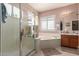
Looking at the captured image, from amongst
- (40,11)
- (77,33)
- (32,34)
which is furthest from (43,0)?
(77,33)

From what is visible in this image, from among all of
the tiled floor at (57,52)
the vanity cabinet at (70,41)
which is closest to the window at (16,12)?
the tiled floor at (57,52)

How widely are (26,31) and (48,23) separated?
47 centimetres

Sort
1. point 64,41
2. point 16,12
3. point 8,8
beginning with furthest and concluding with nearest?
point 64,41
point 16,12
point 8,8

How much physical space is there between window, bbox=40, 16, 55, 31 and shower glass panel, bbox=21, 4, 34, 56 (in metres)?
0.22

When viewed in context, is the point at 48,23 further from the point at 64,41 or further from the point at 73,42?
the point at 73,42

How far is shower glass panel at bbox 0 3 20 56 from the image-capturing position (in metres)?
2.28

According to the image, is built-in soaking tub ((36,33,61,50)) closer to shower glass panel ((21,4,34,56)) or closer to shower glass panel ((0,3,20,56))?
shower glass panel ((21,4,34,56))

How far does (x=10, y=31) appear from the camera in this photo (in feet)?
7.83

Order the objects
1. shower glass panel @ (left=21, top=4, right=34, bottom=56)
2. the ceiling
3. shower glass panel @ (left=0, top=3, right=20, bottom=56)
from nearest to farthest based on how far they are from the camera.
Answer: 1. shower glass panel @ (left=0, top=3, right=20, bottom=56)
2. the ceiling
3. shower glass panel @ (left=21, top=4, right=34, bottom=56)

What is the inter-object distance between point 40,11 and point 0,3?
2.53 feet

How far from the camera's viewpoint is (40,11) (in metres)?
2.54

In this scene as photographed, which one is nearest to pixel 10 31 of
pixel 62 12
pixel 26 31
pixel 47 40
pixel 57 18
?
pixel 26 31

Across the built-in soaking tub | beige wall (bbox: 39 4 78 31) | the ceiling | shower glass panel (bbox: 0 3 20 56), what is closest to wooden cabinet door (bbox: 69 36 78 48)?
the built-in soaking tub

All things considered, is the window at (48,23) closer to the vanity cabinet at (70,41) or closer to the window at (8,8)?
the vanity cabinet at (70,41)
